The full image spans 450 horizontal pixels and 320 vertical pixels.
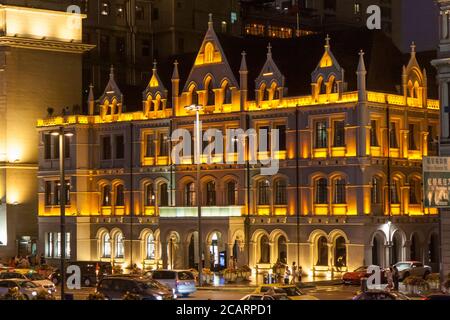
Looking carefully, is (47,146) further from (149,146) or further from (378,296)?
(378,296)

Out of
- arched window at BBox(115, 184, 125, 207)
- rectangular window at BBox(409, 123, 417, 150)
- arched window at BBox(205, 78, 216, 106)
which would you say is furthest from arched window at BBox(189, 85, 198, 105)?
rectangular window at BBox(409, 123, 417, 150)

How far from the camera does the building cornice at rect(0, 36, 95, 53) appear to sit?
119m

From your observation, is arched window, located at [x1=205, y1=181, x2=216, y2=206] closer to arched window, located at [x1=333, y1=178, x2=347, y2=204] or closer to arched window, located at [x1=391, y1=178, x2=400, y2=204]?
arched window, located at [x1=333, y1=178, x2=347, y2=204]

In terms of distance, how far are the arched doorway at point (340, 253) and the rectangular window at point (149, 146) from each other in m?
21.5

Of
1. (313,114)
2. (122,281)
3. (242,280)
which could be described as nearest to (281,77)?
(313,114)

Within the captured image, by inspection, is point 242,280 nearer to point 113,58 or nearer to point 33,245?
point 33,245

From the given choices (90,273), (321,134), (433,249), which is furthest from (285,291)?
(433,249)

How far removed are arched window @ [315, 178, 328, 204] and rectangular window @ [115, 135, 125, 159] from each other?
2201 cm

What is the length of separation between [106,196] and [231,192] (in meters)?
15.4

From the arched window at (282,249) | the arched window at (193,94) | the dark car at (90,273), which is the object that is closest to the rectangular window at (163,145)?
the arched window at (193,94)

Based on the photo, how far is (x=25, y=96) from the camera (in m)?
121

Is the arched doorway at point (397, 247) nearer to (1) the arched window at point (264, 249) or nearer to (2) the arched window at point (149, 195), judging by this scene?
(1) the arched window at point (264, 249)

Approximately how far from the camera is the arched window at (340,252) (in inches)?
3829
